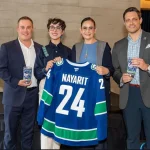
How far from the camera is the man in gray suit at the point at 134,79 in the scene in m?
2.71

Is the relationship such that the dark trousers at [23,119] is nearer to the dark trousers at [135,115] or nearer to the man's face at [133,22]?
the dark trousers at [135,115]

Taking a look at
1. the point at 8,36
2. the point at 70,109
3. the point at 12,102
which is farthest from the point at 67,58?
the point at 8,36

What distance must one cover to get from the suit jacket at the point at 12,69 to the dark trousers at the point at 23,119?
7 centimetres

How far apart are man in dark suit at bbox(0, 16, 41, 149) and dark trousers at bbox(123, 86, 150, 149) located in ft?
3.41

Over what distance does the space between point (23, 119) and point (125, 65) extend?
1.29 m

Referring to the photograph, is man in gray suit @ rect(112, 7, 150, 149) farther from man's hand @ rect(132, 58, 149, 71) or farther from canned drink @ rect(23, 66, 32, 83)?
canned drink @ rect(23, 66, 32, 83)

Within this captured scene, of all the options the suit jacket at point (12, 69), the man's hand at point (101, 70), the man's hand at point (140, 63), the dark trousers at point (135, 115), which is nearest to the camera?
the man's hand at point (140, 63)

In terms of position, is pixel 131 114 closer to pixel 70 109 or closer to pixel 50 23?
pixel 70 109

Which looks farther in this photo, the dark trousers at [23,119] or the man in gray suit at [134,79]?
the dark trousers at [23,119]

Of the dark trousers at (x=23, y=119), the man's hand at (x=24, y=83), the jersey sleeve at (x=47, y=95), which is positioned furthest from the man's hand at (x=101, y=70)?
the dark trousers at (x=23, y=119)

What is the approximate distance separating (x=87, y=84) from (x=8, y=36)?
2.50 metres

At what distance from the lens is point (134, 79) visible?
2754 mm

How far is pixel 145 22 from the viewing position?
7.50 meters

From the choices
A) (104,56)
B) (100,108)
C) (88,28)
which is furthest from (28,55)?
(100,108)
